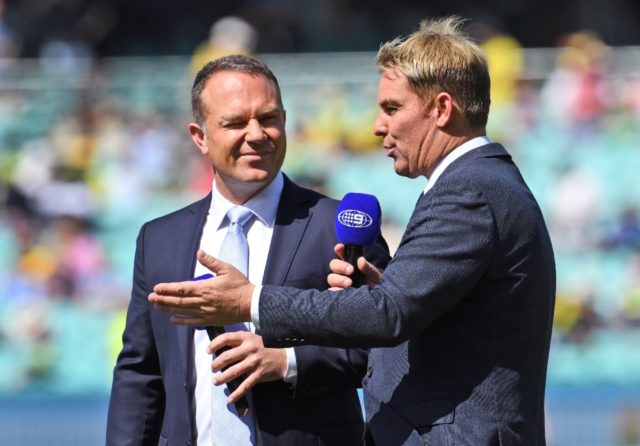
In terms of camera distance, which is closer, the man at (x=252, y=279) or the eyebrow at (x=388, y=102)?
the eyebrow at (x=388, y=102)

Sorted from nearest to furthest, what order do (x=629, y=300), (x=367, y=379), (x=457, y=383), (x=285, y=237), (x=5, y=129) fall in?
(x=457, y=383), (x=367, y=379), (x=285, y=237), (x=629, y=300), (x=5, y=129)

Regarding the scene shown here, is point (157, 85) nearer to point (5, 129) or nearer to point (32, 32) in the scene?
point (5, 129)

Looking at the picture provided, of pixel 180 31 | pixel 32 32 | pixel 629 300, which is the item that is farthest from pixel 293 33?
pixel 629 300

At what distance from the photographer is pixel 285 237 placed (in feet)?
13.1

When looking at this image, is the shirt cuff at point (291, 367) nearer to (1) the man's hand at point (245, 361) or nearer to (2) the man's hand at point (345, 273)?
(1) the man's hand at point (245, 361)

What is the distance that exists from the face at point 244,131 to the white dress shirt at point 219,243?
5 cm

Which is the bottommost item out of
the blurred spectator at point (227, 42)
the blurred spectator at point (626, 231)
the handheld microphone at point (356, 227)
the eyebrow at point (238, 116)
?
the handheld microphone at point (356, 227)

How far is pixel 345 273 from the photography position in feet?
11.2

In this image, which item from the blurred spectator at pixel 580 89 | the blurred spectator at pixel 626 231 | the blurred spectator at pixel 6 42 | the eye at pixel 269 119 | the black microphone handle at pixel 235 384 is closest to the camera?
the black microphone handle at pixel 235 384

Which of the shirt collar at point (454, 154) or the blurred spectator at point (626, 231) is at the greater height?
the blurred spectator at point (626, 231)

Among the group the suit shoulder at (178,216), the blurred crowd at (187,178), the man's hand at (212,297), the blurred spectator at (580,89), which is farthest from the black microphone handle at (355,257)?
the blurred spectator at (580,89)

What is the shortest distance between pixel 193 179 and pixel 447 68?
349 inches

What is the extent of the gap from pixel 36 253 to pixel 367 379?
8613 millimetres

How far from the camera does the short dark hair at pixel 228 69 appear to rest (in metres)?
4.05
